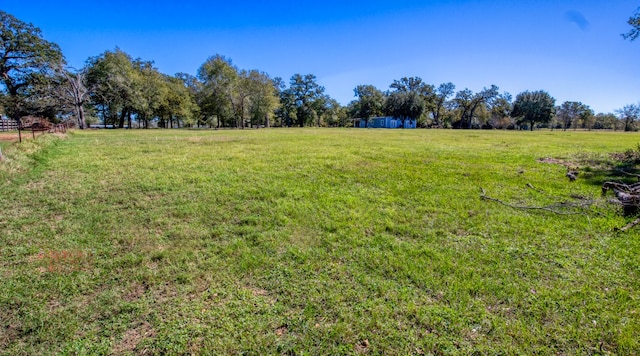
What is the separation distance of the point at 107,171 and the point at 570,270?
33.7ft

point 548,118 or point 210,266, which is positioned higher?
point 548,118

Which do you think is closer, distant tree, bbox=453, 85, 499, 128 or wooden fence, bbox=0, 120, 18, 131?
wooden fence, bbox=0, 120, 18, 131

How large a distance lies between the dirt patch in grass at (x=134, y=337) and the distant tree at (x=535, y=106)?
8398 centimetres

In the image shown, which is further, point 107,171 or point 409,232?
point 107,171

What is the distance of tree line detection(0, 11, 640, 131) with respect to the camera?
3312 centimetres

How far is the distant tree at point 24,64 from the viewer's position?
30.7 m

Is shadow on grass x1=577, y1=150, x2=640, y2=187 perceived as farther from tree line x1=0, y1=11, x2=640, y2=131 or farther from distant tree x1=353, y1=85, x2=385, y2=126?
distant tree x1=353, y1=85, x2=385, y2=126

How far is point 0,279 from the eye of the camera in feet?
10.3

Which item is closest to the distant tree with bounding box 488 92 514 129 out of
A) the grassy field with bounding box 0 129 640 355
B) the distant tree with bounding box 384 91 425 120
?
the distant tree with bounding box 384 91 425 120

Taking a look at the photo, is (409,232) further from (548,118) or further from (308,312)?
(548,118)

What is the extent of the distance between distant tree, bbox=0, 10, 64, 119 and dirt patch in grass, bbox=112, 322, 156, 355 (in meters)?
43.0

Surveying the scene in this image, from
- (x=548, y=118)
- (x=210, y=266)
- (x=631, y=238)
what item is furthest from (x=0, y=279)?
(x=548, y=118)

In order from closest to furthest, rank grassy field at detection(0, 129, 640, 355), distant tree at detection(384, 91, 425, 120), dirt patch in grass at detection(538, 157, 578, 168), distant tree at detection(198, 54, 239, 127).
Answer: grassy field at detection(0, 129, 640, 355)
dirt patch in grass at detection(538, 157, 578, 168)
distant tree at detection(198, 54, 239, 127)
distant tree at detection(384, 91, 425, 120)

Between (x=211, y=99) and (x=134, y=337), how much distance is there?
2084 inches
